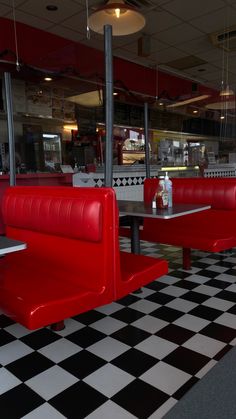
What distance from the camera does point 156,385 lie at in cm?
183

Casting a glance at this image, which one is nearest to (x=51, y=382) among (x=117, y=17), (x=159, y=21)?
(x=117, y=17)

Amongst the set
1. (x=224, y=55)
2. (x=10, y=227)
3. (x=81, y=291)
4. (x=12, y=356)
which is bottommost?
(x=12, y=356)

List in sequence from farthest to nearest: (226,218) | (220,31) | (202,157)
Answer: (202,157)
(220,31)
(226,218)

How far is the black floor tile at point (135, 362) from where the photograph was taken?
6.46ft

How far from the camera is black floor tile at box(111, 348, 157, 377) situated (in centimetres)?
197

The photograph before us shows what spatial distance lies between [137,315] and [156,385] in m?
0.90

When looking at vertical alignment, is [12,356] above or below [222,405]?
below

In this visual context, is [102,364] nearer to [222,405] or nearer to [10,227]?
[222,405]

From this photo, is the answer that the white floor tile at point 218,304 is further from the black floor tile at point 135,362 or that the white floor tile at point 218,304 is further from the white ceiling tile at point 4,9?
the white ceiling tile at point 4,9

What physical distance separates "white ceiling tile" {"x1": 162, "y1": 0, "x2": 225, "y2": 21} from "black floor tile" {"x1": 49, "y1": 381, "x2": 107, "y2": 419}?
5.38 metres

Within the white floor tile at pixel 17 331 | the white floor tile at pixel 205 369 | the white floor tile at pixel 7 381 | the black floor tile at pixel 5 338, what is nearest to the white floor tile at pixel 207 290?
the white floor tile at pixel 205 369

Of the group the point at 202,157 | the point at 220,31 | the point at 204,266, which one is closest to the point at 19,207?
the point at 204,266

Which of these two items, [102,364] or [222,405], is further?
[102,364]

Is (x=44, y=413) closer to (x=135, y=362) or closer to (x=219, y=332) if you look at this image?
(x=135, y=362)
